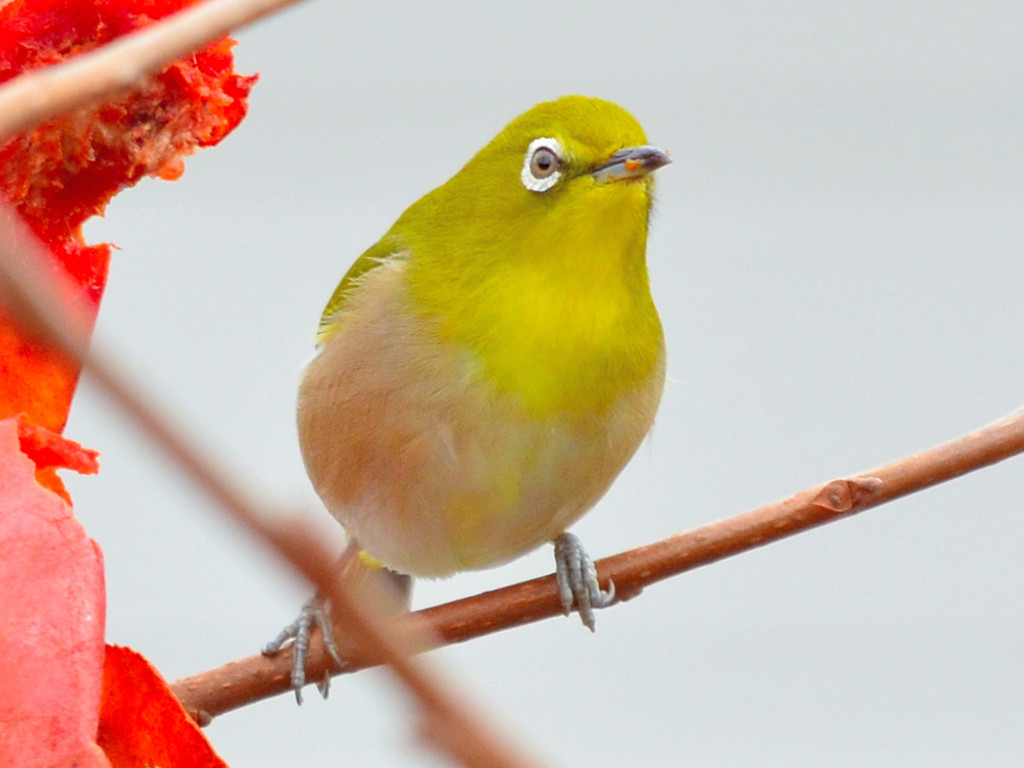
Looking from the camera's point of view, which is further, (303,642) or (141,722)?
(303,642)

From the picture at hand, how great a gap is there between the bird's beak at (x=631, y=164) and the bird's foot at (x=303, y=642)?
80 cm

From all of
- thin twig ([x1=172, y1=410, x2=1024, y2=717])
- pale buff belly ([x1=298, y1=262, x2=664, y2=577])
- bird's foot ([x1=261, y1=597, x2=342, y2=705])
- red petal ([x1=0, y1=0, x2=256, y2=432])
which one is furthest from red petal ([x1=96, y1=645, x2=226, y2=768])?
pale buff belly ([x1=298, y1=262, x2=664, y2=577])

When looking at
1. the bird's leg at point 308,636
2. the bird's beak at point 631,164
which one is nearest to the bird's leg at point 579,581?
the bird's leg at point 308,636

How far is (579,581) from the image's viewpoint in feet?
7.48

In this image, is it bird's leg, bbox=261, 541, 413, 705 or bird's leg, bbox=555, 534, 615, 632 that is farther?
bird's leg, bbox=555, 534, 615, 632

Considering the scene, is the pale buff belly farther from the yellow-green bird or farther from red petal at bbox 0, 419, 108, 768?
red petal at bbox 0, 419, 108, 768

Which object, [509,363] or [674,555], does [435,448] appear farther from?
[674,555]

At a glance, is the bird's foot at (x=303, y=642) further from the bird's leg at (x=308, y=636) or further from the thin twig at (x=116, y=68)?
the thin twig at (x=116, y=68)

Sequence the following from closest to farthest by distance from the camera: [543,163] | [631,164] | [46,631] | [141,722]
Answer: [46,631]
[141,722]
[631,164]
[543,163]

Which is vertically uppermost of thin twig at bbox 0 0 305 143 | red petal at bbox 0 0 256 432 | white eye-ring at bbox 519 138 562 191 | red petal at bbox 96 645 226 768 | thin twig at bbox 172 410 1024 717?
white eye-ring at bbox 519 138 562 191

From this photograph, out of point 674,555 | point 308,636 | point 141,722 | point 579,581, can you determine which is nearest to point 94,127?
point 141,722

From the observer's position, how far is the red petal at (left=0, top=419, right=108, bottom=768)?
2.36ft

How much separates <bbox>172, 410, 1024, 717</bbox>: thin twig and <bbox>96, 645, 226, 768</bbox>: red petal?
572 millimetres

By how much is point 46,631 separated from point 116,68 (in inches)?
15.5
